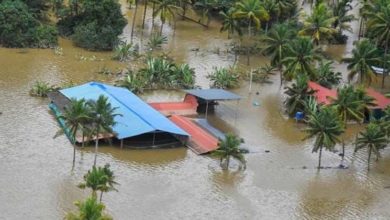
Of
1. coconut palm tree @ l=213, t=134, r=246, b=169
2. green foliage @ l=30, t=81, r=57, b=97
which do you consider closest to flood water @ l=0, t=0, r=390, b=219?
green foliage @ l=30, t=81, r=57, b=97

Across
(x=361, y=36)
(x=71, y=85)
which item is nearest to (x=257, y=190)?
(x=71, y=85)

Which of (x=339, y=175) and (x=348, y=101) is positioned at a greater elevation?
(x=348, y=101)

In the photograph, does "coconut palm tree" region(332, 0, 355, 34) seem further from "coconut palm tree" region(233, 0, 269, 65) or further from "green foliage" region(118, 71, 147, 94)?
"green foliage" region(118, 71, 147, 94)

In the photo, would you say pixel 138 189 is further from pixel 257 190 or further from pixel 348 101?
pixel 348 101

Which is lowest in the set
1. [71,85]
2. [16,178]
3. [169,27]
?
[16,178]

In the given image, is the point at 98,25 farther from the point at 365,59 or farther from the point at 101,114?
the point at 101,114

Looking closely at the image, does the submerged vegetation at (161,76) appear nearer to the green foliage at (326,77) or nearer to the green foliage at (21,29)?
the green foliage at (326,77)

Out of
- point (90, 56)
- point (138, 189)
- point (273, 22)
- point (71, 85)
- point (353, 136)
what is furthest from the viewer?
point (273, 22)
